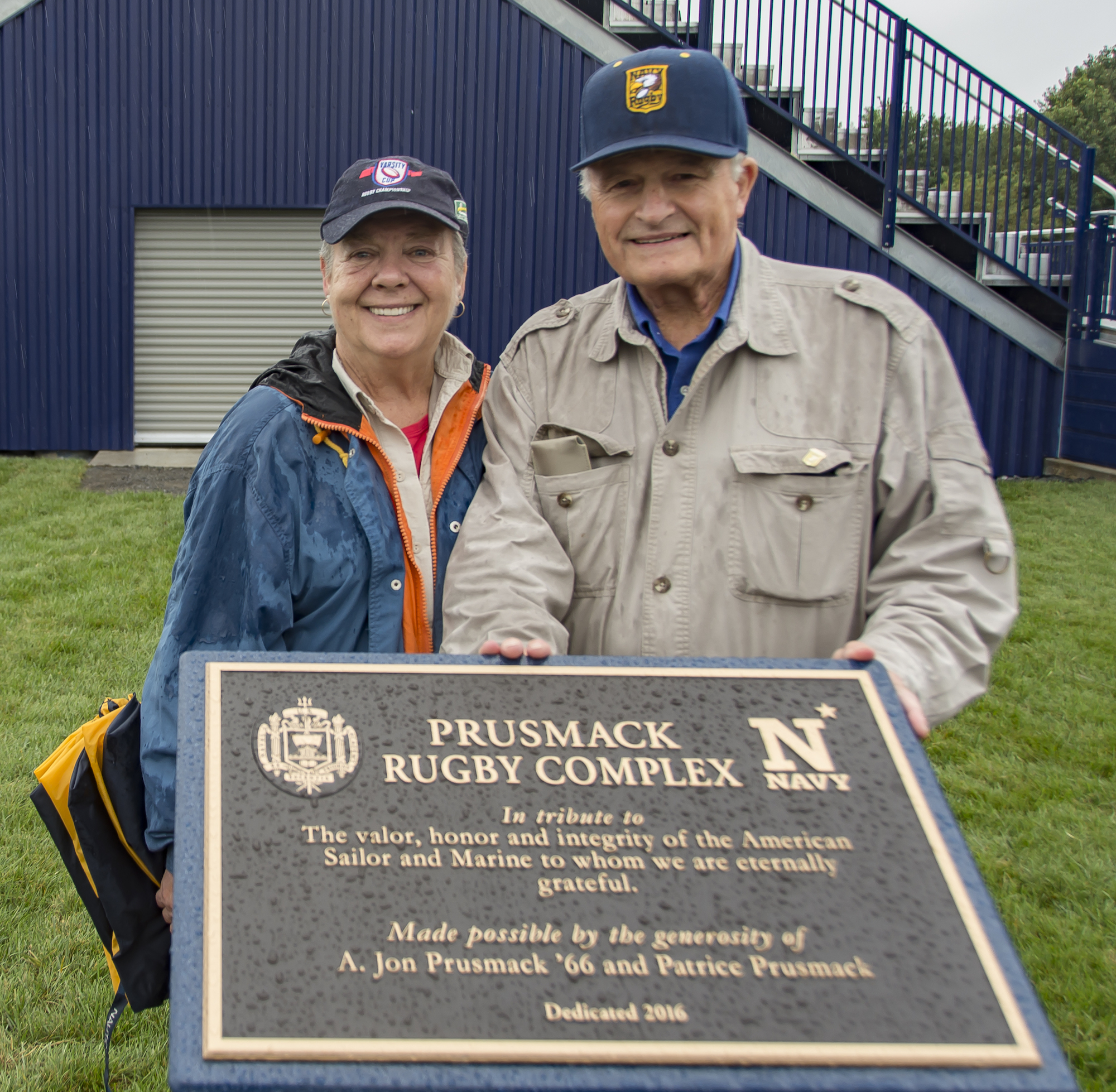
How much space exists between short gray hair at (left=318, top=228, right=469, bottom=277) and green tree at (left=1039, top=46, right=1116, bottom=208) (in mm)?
57442

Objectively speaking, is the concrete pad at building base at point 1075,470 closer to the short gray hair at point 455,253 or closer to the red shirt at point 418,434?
the short gray hair at point 455,253

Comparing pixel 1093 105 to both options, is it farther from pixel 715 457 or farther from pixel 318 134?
pixel 715 457

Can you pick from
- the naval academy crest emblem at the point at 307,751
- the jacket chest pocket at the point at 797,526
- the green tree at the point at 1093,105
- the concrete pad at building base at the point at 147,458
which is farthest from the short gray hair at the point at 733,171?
the green tree at the point at 1093,105

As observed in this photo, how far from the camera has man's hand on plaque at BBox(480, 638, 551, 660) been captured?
6.30 feet

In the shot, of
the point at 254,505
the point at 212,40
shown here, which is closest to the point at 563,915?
the point at 254,505

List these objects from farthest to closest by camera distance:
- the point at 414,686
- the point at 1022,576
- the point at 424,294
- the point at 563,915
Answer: the point at 1022,576
the point at 424,294
the point at 414,686
the point at 563,915

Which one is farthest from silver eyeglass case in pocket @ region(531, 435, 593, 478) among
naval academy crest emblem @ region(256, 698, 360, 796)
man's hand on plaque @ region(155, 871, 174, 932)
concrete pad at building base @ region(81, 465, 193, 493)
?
concrete pad at building base @ region(81, 465, 193, 493)

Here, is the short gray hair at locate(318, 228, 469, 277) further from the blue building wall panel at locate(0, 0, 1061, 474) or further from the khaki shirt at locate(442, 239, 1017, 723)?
the blue building wall panel at locate(0, 0, 1061, 474)

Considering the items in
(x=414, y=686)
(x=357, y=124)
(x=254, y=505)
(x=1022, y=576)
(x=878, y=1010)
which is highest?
(x=357, y=124)

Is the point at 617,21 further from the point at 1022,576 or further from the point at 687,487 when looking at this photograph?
the point at 687,487

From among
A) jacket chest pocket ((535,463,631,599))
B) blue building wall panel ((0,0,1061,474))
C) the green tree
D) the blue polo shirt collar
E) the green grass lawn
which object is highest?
the green tree

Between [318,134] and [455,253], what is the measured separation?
995cm

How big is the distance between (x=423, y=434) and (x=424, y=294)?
345 mm

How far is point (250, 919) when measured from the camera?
1.57 meters
